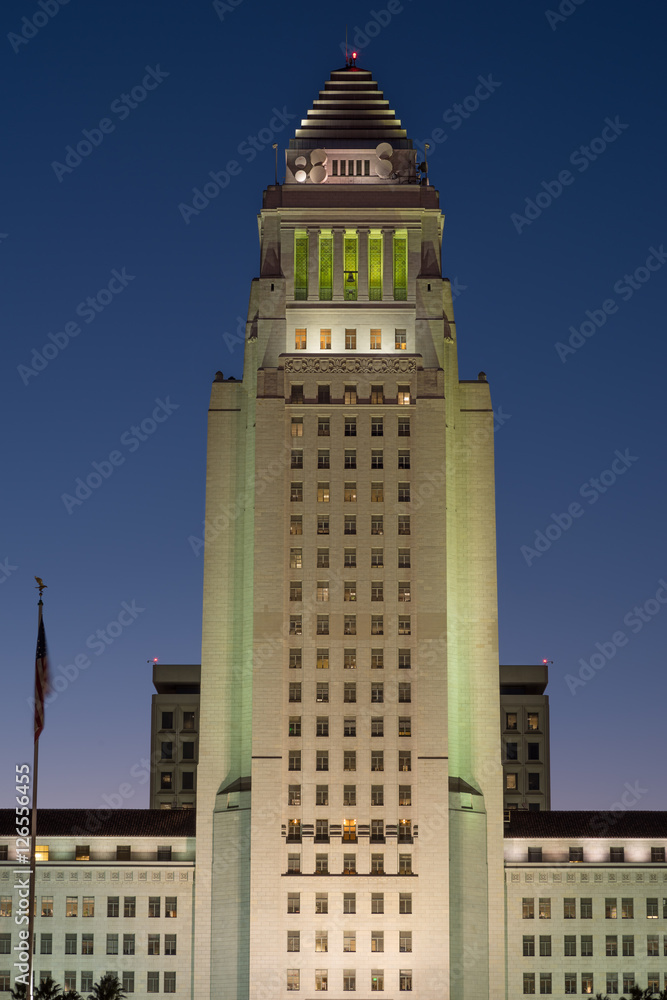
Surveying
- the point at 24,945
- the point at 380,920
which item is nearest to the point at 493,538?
the point at 380,920

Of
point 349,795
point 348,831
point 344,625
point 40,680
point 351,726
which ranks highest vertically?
point 344,625

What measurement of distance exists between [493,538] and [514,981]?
103 ft

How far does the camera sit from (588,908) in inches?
4333

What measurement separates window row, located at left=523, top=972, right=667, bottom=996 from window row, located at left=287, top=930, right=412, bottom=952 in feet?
32.3

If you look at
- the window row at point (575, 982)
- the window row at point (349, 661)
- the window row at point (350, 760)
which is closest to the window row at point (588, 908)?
the window row at point (575, 982)

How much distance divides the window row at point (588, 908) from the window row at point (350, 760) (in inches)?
518

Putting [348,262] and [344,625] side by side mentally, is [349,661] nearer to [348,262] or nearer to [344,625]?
[344,625]

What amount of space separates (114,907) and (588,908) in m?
33.2

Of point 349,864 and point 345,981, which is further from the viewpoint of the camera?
point 349,864

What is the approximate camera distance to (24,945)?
103 m

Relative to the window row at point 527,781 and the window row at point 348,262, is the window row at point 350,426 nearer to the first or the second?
the window row at point 348,262

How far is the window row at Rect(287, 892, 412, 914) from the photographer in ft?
345

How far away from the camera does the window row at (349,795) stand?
353 feet

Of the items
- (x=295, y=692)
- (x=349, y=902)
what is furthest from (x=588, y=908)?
(x=295, y=692)
